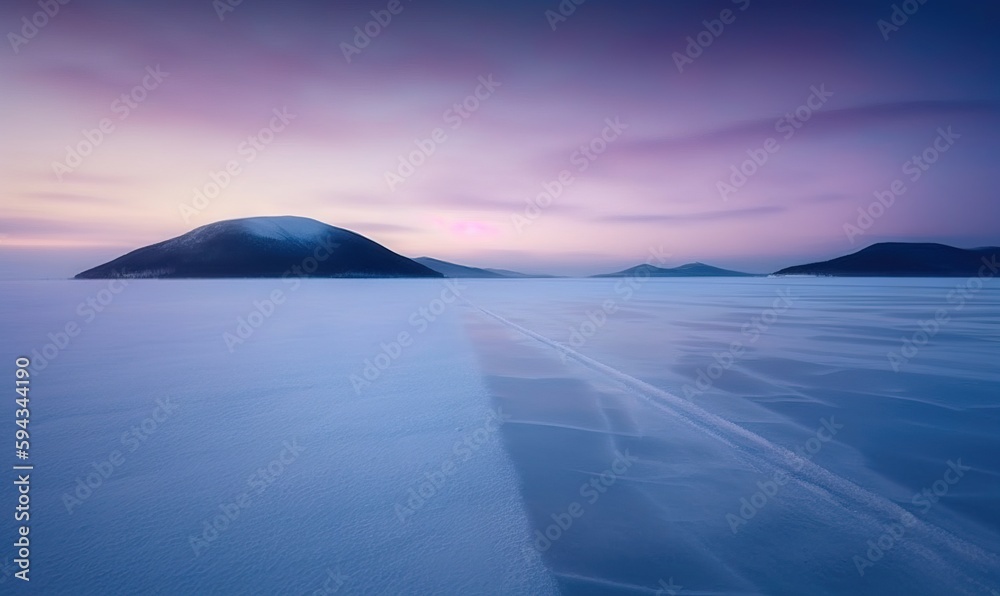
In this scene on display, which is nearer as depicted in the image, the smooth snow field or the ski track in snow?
the smooth snow field

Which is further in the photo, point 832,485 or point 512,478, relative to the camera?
point 512,478

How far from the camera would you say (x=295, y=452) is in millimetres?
4391

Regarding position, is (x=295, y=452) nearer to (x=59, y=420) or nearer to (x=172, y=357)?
(x=59, y=420)

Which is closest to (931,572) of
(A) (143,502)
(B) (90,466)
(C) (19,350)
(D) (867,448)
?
(D) (867,448)

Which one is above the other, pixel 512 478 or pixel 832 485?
pixel 512 478

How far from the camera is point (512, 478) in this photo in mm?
3877

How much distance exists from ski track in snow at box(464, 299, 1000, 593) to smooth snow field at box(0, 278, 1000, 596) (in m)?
0.02

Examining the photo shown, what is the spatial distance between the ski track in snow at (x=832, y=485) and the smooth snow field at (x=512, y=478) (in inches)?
0.9

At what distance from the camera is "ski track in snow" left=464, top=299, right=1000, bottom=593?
9.20 ft

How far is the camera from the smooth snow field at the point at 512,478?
8.70 ft

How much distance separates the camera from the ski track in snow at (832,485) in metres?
2.80

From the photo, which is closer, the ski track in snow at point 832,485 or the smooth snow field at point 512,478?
the smooth snow field at point 512,478

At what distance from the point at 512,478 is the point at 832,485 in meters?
2.61

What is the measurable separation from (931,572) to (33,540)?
5.51 metres
